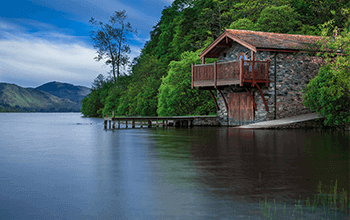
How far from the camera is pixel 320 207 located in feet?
19.4

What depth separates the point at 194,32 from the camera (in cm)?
4838

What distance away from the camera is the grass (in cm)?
555

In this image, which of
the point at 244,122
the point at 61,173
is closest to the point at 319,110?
the point at 244,122

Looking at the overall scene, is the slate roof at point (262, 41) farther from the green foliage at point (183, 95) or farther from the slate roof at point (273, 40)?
the green foliage at point (183, 95)

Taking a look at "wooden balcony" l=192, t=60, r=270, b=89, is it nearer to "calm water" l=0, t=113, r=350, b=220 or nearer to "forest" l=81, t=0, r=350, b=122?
"forest" l=81, t=0, r=350, b=122

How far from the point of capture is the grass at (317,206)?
555 cm

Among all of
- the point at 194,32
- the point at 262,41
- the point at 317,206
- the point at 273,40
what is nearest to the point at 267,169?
the point at 317,206

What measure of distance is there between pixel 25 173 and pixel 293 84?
22.2m

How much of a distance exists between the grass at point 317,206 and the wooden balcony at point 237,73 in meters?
20.1

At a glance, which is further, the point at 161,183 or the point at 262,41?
the point at 262,41

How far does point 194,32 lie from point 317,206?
4384 centimetres

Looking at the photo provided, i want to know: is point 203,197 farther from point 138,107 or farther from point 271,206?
point 138,107

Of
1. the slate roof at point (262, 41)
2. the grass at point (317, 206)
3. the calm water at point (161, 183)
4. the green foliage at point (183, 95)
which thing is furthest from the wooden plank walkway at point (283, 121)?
the grass at point (317, 206)

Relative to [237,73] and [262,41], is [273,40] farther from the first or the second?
[237,73]
